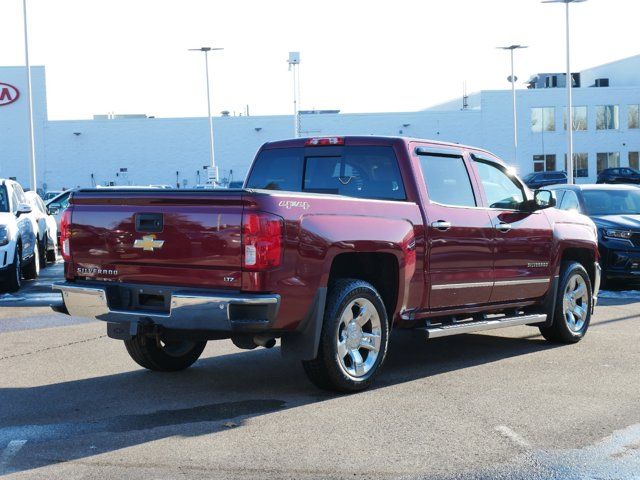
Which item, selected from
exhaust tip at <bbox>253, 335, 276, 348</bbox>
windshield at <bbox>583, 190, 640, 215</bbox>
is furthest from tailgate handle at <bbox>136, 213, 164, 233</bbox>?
windshield at <bbox>583, 190, 640, 215</bbox>

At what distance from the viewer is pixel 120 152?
220 ft

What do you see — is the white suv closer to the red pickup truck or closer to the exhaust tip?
the red pickup truck

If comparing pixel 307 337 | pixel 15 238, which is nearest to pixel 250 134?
pixel 15 238

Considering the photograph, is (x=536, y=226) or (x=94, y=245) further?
(x=536, y=226)

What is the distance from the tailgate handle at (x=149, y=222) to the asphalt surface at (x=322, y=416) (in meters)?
1.27

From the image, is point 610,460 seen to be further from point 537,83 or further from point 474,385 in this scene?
point 537,83

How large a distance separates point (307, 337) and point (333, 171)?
6.67ft

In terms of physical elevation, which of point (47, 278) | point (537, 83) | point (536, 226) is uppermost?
point (537, 83)

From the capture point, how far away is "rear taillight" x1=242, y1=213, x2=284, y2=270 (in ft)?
21.5

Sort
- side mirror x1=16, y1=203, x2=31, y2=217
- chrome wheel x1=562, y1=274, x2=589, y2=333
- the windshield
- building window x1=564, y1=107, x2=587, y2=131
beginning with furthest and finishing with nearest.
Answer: building window x1=564, y1=107, x2=587, y2=131, the windshield, side mirror x1=16, y1=203, x2=31, y2=217, chrome wheel x1=562, y1=274, x2=589, y2=333

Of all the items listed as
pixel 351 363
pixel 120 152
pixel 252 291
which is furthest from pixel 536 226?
pixel 120 152

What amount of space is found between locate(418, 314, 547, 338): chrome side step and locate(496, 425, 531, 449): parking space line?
68.1 inches

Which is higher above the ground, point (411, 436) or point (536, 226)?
point (536, 226)

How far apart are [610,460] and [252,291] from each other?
8.27 feet
